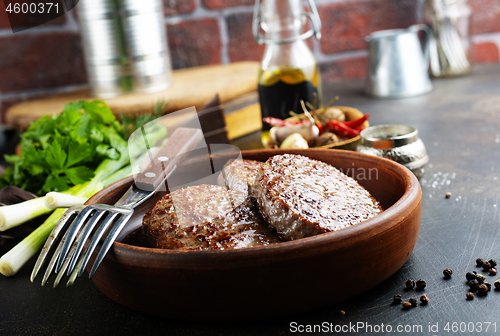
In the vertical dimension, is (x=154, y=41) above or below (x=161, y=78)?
above

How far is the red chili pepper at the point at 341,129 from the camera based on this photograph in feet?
4.35

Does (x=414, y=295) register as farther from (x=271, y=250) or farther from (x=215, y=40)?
(x=215, y=40)

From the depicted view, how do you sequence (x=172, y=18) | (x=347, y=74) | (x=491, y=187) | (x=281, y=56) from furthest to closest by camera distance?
1. (x=347, y=74)
2. (x=172, y=18)
3. (x=281, y=56)
4. (x=491, y=187)

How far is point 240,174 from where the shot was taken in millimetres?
876

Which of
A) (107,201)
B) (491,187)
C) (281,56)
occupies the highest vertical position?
(281,56)

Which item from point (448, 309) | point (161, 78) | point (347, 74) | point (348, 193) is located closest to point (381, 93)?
point (347, 74)

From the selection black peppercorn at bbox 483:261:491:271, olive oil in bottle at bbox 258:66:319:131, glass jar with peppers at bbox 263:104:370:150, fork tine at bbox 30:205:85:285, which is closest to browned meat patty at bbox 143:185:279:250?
Answer: fork tine at bbox 30:205:85:285

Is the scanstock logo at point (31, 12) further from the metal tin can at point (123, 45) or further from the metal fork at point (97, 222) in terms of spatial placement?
the metal fork at point (97, 222)

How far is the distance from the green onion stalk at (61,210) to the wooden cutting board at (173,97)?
286 mm

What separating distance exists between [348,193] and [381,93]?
1.46 meters

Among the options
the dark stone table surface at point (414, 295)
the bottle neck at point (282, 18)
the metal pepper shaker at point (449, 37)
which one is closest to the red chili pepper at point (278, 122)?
the bottle neck at point (282, 18)

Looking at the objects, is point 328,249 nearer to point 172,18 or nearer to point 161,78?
point 161,78

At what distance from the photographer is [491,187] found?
3.54ft

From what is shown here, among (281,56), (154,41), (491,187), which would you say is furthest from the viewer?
(154,41)
